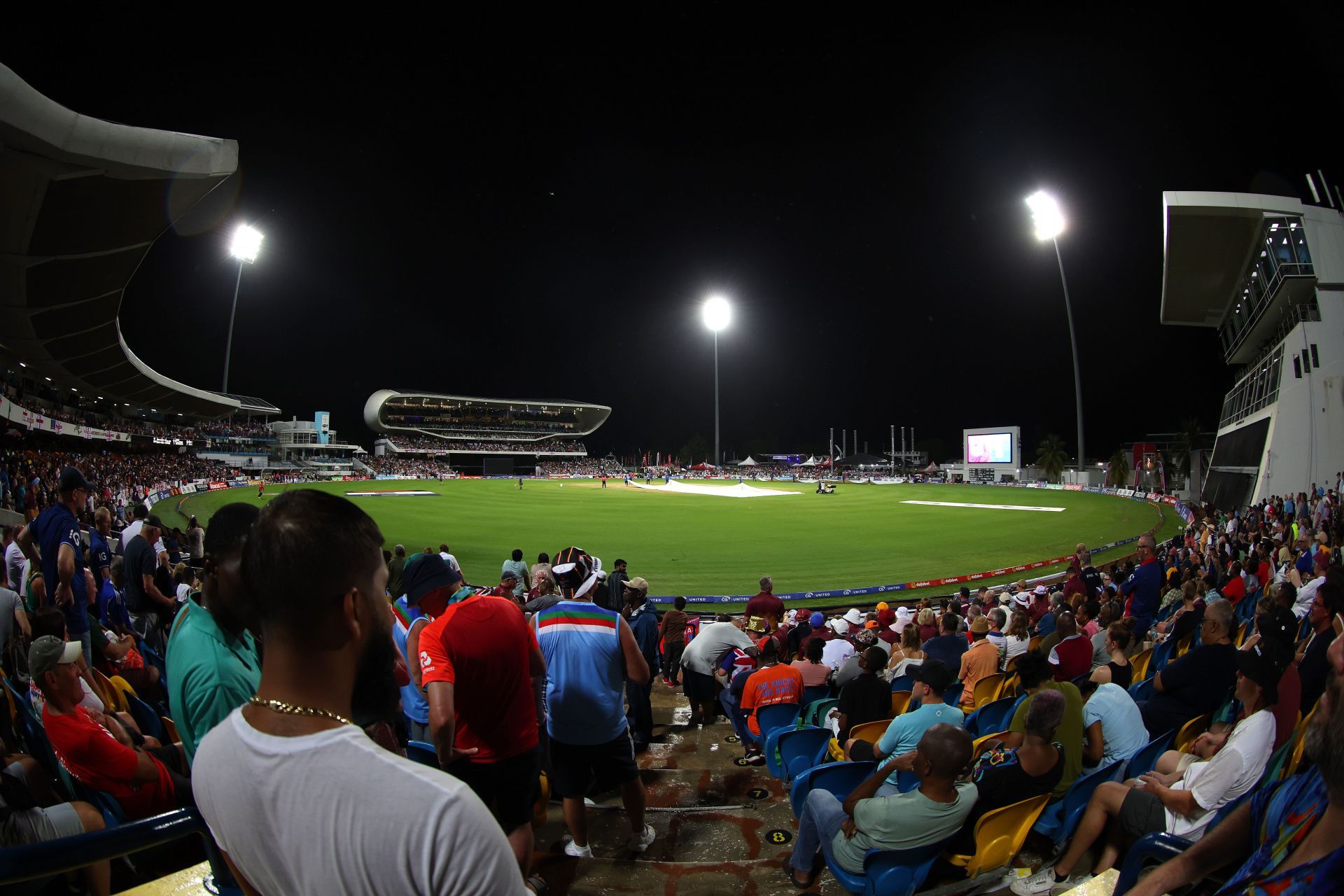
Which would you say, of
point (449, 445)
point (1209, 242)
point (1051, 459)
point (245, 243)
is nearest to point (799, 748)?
point (1209, 242)

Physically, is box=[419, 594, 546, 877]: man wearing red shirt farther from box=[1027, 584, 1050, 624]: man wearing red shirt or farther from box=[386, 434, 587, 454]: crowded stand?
box=[386, 434, 587, 454]: crowded stand

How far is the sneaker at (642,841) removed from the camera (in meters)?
4.09

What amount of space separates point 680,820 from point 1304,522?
62.1ft

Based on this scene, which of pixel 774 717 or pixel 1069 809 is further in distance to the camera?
pixel 774 717

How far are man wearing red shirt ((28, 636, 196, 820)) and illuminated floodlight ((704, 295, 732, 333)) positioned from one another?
61928 mm

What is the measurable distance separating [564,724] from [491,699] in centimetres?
89

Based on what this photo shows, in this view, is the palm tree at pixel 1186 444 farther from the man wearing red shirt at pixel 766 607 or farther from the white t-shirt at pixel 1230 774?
the white t-shirt at pixel 1230 774

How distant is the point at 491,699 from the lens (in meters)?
3.44

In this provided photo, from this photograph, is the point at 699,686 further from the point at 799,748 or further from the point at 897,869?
the point at 897,869

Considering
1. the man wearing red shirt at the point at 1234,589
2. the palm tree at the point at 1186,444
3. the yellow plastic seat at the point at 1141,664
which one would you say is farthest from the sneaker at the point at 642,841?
the palm tree at the point at 1186,444

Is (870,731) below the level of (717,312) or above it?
below

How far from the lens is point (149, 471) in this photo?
1476 inches

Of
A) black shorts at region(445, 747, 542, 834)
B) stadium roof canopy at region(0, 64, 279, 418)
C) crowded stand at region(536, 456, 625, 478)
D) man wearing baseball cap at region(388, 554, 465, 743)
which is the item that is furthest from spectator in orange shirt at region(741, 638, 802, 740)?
crowded stand at region(536, 456, 625, 478)

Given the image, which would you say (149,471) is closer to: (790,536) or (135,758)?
(790,536)
